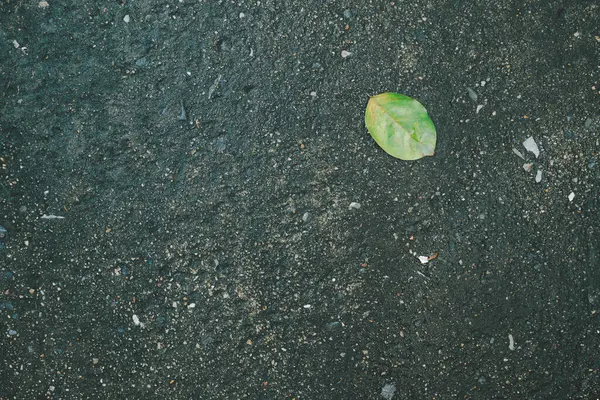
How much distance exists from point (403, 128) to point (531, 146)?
0.56m

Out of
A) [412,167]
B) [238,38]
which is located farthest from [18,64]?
A: [412,167]

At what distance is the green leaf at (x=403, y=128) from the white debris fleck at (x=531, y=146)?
0.40 metres

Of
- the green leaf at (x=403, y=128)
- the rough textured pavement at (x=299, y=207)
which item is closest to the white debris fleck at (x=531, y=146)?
the rough textured pavement at (x=299, y=207)

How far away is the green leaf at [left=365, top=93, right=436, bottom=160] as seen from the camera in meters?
1.62

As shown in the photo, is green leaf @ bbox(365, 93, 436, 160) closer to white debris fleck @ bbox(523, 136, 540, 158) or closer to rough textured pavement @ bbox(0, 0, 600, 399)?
rough textured pavement @ bbox(0, 0, 600, 399)

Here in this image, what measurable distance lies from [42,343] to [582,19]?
8.85ft

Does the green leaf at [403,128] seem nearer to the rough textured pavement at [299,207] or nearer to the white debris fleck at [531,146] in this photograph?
the rough textured pavement at [299,207]

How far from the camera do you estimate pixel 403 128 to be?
5.35ft

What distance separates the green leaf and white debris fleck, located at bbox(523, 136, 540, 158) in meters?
0.40

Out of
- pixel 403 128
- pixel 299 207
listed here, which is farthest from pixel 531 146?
pixel 299 207

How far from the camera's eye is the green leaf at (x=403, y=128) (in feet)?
5.33

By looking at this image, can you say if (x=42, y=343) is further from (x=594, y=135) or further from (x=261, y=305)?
(x=594, y=135)

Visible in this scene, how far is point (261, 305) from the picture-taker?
167 centimetres

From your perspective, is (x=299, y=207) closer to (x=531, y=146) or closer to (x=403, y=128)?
(x=403, y=128)
